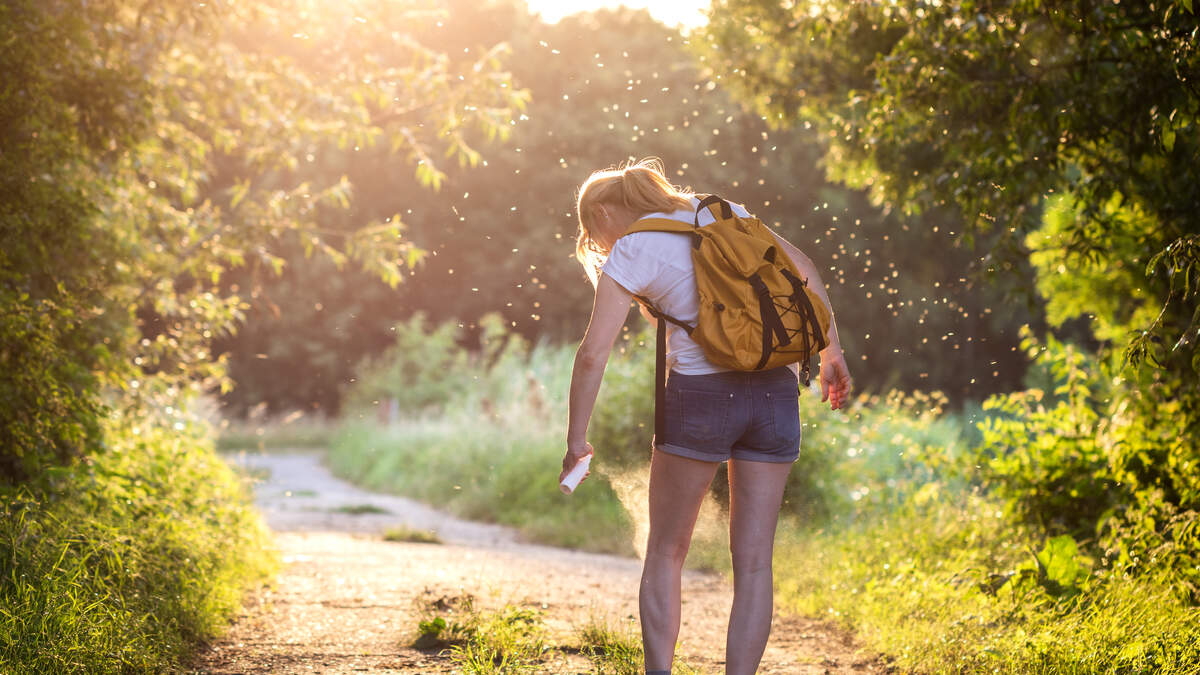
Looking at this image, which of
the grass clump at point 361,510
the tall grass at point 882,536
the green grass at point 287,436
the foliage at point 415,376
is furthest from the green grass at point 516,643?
the green grass at point 287,436

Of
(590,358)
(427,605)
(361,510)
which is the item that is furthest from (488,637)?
(361,510)

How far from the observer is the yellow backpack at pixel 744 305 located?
308 centimetres

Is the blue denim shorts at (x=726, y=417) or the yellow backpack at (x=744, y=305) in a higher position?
the yellow backpack at (x=744, y=305)

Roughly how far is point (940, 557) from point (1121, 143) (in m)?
2.44

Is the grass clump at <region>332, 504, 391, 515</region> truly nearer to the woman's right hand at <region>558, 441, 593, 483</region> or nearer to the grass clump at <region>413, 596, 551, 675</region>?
the grass clump at <region>413, 596, 551, 675</region>

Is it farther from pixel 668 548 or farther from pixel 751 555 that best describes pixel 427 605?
pixel 751 555

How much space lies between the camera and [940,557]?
20.0ft

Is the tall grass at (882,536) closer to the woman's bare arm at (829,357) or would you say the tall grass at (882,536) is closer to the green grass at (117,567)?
the woman's bare arm at (829,357)

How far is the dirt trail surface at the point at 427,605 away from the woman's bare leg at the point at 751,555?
830 millimetres

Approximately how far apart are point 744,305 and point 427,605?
273 centimetres

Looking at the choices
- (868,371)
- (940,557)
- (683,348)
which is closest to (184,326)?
(940,557)

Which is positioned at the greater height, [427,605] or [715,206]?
[715,206]

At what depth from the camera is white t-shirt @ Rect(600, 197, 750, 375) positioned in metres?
3.13

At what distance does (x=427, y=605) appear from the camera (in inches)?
201
